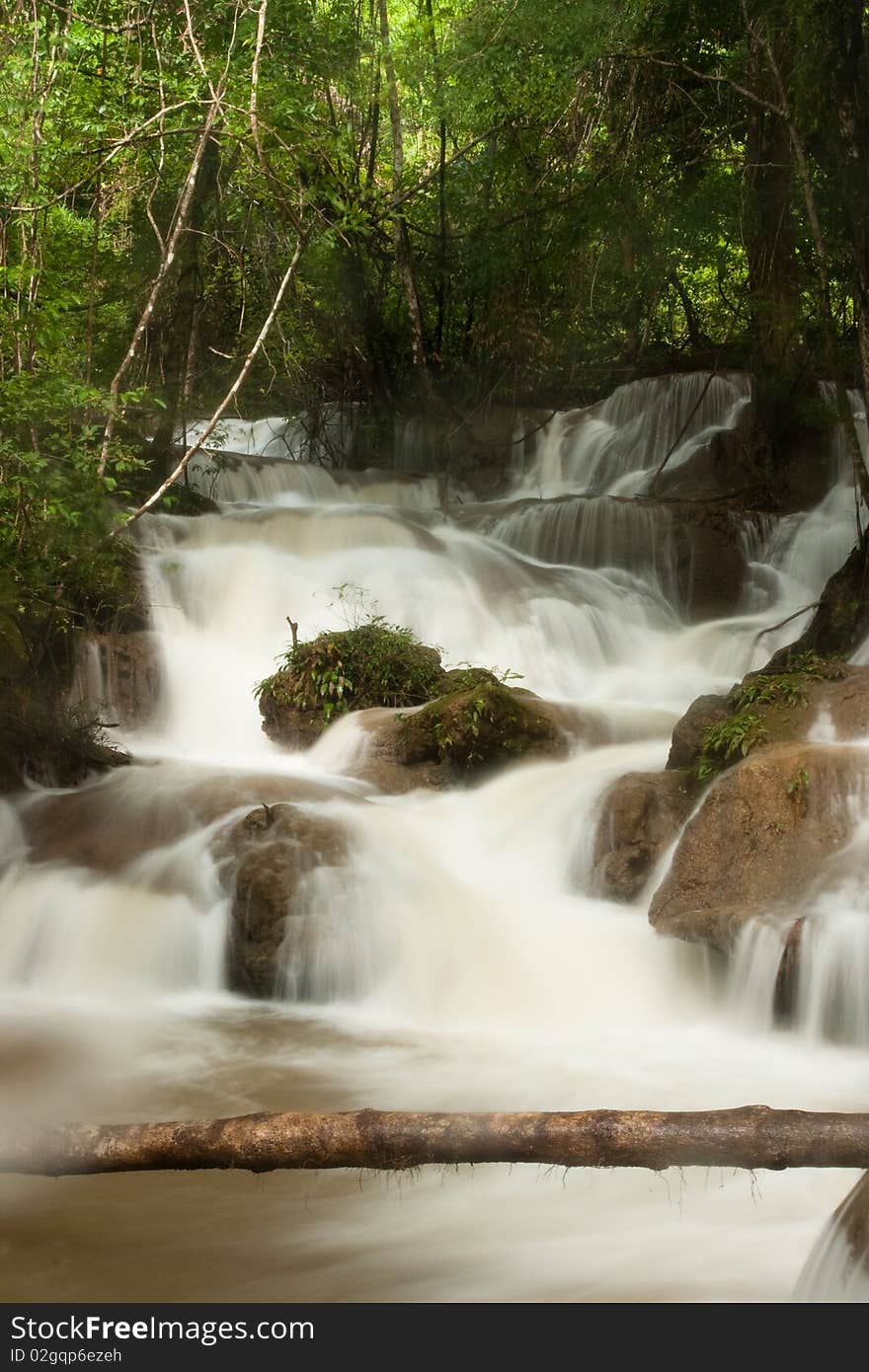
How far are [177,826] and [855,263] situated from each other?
672 cm

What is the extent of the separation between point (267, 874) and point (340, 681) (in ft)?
12.4

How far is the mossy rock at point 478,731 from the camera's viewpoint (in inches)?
386

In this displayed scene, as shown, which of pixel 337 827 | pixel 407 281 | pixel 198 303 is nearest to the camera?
pixel 337 827

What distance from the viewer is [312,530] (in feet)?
46.1

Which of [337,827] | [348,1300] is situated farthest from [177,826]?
[348,1300]

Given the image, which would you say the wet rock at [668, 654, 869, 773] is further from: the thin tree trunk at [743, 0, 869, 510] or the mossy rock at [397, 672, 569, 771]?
the thin tree trunk at [743, 0, 869, 510]

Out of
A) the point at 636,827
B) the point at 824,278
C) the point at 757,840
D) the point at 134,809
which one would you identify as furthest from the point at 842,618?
the point at 134,809

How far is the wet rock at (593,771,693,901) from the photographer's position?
314 inches

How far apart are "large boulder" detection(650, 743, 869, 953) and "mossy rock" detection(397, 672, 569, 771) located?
2554 mm

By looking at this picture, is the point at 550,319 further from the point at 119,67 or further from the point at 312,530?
the point at 119,67

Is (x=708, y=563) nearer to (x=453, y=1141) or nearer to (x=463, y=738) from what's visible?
(x=463, y=738)

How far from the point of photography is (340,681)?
11156mm

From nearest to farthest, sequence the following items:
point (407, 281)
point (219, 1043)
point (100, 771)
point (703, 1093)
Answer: point (703, 1093) → point (219, 1043) → point (100, 771) → point (407, 281)

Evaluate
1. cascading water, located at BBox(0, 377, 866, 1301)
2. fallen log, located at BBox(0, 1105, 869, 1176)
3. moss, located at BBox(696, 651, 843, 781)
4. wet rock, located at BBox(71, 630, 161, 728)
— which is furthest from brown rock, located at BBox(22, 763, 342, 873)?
fallen log, located at BBox(0, 1105, 869, 1176)
